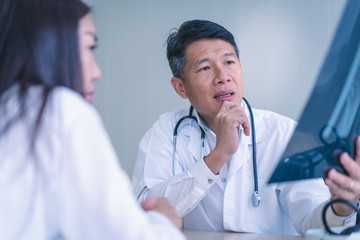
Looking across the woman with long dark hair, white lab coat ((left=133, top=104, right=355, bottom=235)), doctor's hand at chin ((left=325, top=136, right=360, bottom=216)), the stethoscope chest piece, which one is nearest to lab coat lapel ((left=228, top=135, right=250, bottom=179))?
white lab coat ((left=133, top=104, right=355, bottom=235))

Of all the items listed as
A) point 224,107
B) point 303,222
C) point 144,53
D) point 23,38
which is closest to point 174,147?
point 224,107

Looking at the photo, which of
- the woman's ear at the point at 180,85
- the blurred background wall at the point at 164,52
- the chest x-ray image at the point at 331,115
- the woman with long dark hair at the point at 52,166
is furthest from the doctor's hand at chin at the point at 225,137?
the blurred background wall at the point at 164,52

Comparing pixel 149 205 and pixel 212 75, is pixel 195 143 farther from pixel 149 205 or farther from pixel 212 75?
pixel 149 205

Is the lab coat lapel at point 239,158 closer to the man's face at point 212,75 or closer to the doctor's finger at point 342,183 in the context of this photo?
the man's face at point 212,75

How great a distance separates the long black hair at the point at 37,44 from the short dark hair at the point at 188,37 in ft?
3.16

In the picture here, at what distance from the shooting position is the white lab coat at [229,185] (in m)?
1.27

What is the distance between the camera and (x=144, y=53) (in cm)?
A: 296

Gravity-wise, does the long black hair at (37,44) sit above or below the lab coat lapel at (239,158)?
above

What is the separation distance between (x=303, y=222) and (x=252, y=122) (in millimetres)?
445

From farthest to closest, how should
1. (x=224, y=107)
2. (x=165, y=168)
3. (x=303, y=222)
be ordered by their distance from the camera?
(x=165, y=168)
(x=224, y=107)
(x=303, y=222)

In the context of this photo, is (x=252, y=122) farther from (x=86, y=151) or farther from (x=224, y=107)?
(x=86, y=151)

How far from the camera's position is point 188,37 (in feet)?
5.27

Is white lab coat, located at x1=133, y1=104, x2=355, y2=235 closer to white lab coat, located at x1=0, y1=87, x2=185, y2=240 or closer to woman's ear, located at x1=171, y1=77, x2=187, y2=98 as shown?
woman's ear, located at x1=171, y1=77, x2=187, y2=98

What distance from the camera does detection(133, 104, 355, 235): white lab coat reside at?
4.17 feet
